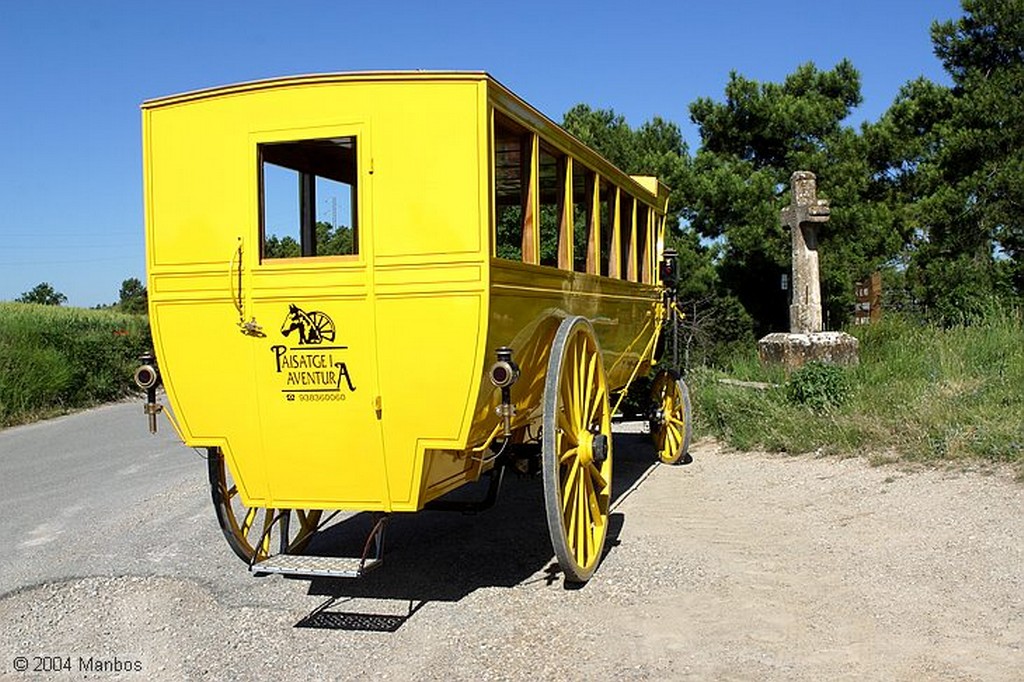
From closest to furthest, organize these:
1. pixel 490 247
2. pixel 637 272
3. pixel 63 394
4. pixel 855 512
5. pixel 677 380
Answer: pixel 490 247 → pixel 855 512 → pixel 637 272 → pixel 677 380 → pixel 63 394

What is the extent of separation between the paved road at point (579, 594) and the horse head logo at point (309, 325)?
1.59 m

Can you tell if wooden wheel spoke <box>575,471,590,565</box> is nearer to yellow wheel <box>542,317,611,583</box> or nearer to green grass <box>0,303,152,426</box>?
yellow wheel <box>542,317,611,583</box>

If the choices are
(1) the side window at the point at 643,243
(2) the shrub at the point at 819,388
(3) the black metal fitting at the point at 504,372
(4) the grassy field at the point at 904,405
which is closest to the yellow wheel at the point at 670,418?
(4) the grassy field at the point at 904,405

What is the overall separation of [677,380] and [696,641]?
575 cm

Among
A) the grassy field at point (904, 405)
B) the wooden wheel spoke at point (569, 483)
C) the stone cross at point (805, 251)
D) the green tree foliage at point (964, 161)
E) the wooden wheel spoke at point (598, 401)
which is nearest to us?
the wooden wheel spoke at point (569, 483)

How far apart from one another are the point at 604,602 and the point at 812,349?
Answer: 8861mm

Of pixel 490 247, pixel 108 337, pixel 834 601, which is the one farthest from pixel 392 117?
pixel 108 337

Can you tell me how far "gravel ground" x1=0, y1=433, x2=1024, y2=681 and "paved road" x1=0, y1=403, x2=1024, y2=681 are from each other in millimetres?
17

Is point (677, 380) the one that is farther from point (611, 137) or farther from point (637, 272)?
point (611, 137)

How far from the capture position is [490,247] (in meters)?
4.87

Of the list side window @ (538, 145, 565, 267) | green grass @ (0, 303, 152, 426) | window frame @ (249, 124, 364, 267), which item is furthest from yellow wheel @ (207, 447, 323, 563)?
green grass @ (0, 303, 152, 426)

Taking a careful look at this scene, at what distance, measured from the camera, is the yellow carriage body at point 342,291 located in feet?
15.9

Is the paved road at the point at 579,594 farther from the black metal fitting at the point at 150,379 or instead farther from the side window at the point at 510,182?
the side window at the point at 510,182

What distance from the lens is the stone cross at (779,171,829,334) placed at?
14648 mm
